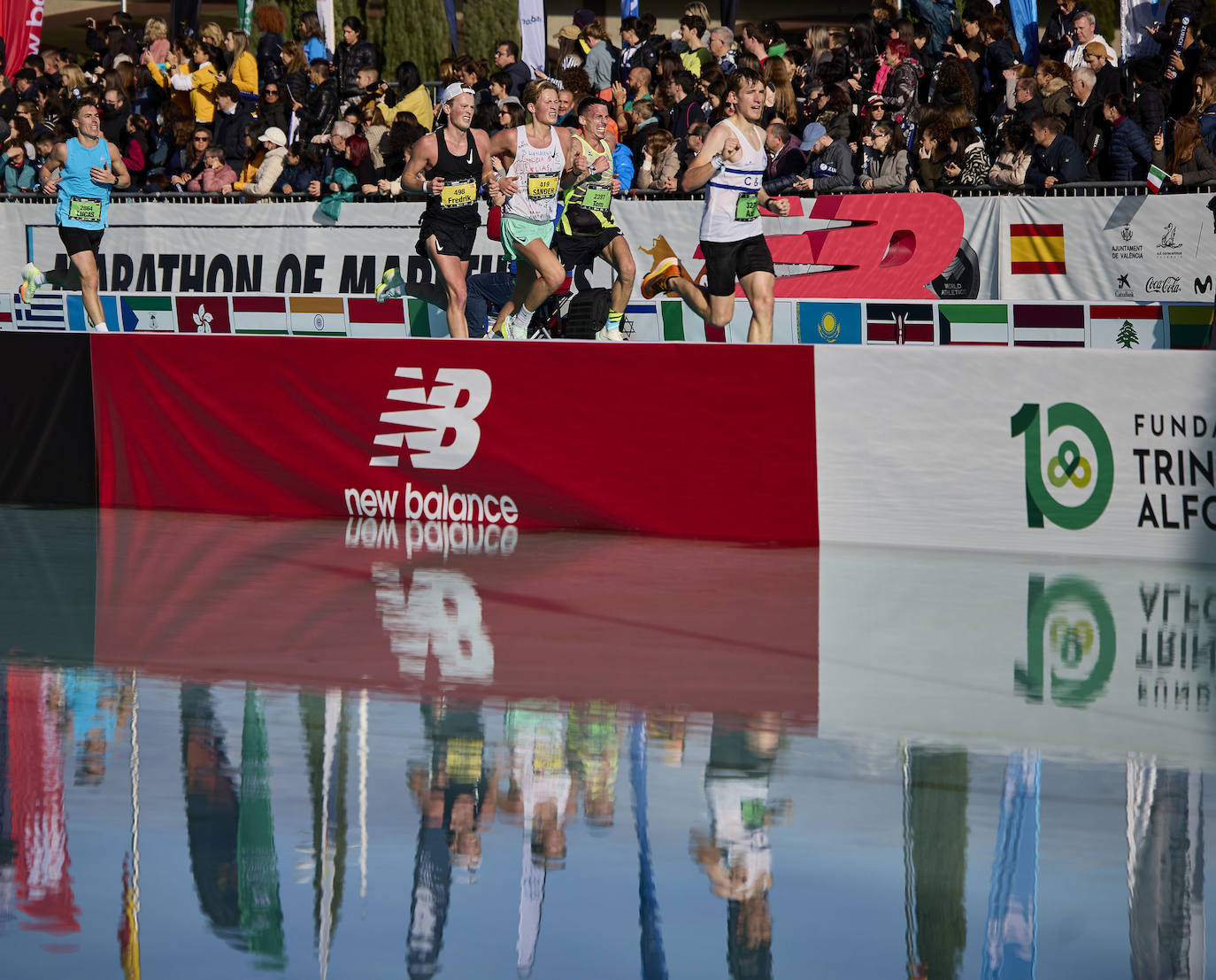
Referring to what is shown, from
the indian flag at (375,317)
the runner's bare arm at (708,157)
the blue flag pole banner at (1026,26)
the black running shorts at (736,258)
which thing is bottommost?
the indian flag at (375,317)

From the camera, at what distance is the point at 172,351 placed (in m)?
11.2

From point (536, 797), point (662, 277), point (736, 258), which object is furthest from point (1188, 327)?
point (536, 797)

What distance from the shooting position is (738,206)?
36.3 feet

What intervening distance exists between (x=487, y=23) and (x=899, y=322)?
1956cm

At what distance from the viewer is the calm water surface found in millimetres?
4402

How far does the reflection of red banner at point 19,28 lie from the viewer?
24062 millimetres

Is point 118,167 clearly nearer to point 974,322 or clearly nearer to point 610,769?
point 974,322

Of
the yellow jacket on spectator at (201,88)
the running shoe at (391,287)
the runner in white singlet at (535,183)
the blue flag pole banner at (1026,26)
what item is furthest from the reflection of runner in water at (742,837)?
the yellow jacket on spectator at (201,88)

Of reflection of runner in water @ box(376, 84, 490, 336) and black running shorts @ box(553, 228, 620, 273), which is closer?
reflection of runner in water @ box(376, 84, 490, 336)

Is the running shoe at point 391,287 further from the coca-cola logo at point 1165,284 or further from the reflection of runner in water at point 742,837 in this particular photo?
the reflection of runner in water at point 742,837

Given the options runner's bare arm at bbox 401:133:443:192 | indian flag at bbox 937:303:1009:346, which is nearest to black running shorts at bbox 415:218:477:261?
runner's bare arm at bbox 401:133:443:192

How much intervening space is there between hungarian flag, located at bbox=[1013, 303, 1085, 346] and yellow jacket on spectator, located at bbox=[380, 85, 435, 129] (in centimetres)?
814

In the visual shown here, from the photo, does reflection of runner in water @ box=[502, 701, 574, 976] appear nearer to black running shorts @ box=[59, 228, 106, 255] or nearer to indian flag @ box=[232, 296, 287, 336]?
black running shorts @ box=[59, 228, 106, 255]

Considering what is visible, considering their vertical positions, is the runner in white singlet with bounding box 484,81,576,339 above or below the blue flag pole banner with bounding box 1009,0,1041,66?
below
